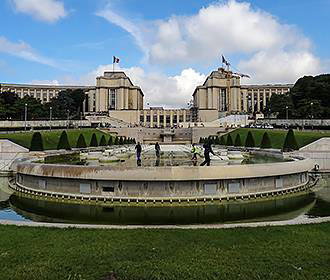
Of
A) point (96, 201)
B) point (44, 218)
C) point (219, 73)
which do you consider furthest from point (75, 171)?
point (219, 73)

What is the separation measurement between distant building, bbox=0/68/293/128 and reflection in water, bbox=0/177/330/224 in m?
103

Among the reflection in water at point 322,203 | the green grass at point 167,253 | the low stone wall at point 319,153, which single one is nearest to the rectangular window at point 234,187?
the reflection in water at point 322,203

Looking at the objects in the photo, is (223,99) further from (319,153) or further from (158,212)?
(158,212)

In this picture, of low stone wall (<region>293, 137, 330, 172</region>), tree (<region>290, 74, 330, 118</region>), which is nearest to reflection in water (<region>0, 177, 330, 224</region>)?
low stone wall (<region>293, 137, 330, 172</region>)

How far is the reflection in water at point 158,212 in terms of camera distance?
39.6 ft

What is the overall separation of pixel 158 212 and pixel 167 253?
242 inches

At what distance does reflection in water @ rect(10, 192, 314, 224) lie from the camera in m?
12.1

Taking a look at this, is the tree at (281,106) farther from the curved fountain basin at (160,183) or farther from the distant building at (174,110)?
the curved fountain basin at (160,183)

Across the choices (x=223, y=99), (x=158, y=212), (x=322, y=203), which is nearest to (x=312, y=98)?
(x=223, y=99)

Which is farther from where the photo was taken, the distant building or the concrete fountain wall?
the distant building

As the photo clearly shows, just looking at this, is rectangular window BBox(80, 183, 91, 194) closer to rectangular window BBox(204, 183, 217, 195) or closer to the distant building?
rectangular window BBox(204, 183, 217, 195)

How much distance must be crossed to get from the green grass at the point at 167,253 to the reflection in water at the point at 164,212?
3490 mm

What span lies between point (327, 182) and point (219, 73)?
121m

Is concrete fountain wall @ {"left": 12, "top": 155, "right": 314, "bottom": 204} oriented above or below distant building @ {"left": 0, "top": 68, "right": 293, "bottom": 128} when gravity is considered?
below
